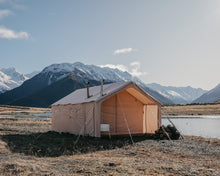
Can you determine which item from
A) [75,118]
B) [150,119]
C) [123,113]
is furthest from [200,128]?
[75,118]

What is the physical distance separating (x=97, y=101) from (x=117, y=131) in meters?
3.43

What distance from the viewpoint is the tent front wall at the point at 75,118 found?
644 inches

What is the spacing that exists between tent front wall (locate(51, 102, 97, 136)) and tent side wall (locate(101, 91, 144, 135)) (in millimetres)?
1208

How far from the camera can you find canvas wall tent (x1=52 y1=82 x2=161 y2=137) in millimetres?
16250

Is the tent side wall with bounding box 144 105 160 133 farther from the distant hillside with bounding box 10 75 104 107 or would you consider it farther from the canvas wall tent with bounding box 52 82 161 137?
the distant hillside with bounding box 10 75 104 107

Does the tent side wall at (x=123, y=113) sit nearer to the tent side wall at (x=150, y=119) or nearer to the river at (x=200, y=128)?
the tent side wall at (x=150, y=119)

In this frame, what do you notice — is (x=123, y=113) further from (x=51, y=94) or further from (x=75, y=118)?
(x=51, y=94)

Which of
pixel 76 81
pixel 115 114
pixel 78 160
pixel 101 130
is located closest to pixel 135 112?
pixel 115 114

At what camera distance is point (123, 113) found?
1792cm

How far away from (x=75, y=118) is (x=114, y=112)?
2786 millimetres

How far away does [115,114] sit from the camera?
17.9 metres

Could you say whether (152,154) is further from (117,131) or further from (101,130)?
(117,131)

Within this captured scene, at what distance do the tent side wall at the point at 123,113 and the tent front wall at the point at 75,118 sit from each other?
1.21 m

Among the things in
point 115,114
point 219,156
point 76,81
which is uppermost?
point 76,81
